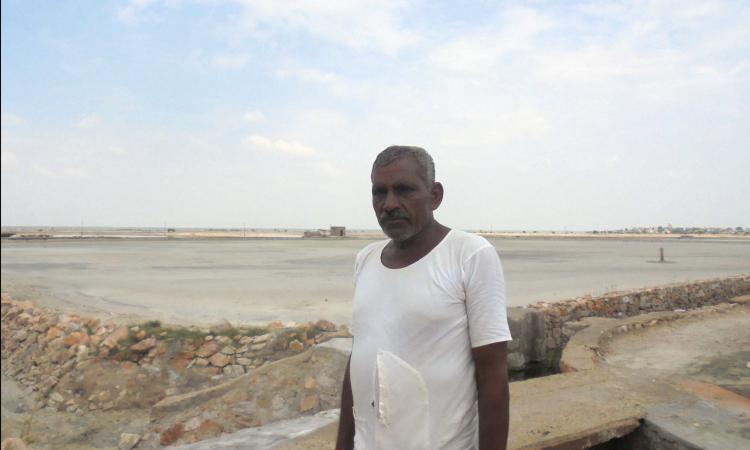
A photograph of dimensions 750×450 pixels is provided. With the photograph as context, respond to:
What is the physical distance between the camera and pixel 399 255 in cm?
172

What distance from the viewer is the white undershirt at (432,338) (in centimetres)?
152

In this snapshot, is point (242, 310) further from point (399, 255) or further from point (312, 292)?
point (399, 255)

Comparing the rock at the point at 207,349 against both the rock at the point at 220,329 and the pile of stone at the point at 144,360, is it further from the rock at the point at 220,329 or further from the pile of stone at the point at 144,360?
the rock at the point at 220,329

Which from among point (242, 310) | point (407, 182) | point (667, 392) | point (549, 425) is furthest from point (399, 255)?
point (242, 310)

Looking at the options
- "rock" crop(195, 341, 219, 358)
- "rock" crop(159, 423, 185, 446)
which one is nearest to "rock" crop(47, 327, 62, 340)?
"rock" crop(195, 341, 219, 358)

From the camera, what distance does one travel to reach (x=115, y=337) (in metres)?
8.00

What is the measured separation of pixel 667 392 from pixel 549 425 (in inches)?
56.3

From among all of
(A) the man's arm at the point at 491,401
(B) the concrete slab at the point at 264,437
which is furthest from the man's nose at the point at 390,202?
(B) the concrete slab at the point at 264,437

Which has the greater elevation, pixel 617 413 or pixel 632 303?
pixel 617 413

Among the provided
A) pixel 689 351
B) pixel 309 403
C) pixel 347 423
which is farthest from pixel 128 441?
pixel 689 351

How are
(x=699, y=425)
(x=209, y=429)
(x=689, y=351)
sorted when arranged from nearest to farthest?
1. (x=699, y=425)
2. (x=209, y=429)
3. (x=689, y=351)

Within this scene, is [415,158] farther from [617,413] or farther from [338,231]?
[338,231]

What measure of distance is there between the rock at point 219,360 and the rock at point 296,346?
0.96 m

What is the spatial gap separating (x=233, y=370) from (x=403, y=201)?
667cm
